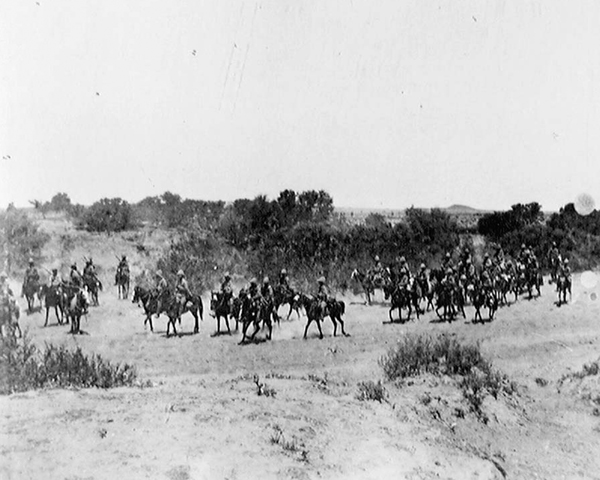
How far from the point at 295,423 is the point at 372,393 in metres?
2.05

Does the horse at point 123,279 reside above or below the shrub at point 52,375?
above

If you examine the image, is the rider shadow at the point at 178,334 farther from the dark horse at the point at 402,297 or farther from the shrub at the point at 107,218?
the shrub at the point at 107,218

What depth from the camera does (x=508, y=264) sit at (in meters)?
20.0

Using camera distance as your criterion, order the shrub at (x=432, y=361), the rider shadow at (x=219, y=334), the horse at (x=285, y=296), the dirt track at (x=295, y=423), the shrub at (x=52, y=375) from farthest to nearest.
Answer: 1. the horse at (x=285, y=296)
2. the rider shadow at (x=219, y=334)
3. the shrub at (x=432, y=361)
4. the shrub at (x=52, y=375)
5. the dirt track at (x=295, y=423)

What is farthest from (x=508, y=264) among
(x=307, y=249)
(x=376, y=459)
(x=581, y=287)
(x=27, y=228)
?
(x=27, y=228)

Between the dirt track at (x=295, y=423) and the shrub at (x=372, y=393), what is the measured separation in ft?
0.62

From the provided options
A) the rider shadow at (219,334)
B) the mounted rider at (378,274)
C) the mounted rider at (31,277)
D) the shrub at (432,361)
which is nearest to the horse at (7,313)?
the mounted rider at (31,277)

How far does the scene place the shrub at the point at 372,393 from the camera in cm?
1009

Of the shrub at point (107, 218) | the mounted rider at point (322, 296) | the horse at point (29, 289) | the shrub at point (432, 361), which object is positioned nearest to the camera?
the shrub at point (432, 361)

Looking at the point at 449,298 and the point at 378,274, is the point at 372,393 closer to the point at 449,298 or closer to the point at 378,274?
the point at 449,298

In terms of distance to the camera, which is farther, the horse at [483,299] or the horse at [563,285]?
the horse at [563,285]

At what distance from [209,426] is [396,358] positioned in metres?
5.04

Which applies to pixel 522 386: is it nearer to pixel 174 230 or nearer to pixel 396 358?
pixel 396 358

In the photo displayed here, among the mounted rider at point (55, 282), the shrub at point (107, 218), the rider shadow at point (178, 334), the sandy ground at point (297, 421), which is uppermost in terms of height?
the shrub at point (107, 218)
